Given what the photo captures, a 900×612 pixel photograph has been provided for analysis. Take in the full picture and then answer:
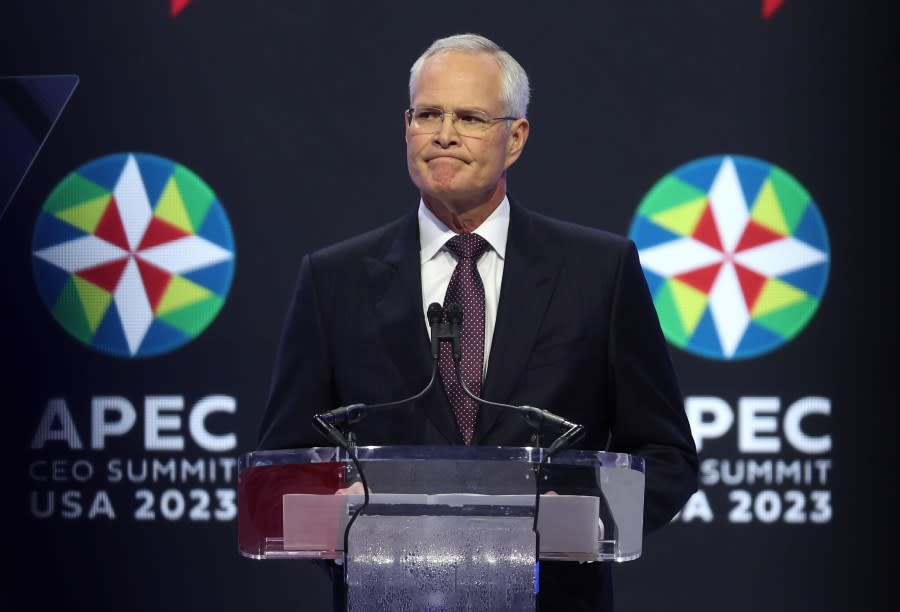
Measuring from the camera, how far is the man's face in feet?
8.15

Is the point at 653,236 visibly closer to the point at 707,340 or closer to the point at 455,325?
the point at 707,340

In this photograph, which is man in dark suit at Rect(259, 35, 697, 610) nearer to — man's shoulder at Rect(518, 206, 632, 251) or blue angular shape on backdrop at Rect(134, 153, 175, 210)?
man's shoulder at Rect(518, 206, 632, 251)

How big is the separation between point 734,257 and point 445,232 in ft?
5.38

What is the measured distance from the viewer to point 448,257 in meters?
2.56

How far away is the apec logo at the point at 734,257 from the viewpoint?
395cm

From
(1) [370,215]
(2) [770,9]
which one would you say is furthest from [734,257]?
(1) [370,215]

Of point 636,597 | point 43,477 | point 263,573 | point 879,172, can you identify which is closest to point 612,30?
point 879,172

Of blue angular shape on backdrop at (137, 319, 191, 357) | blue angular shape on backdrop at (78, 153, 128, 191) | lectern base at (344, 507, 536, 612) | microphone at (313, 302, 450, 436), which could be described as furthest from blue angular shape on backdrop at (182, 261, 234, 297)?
lectern base at (344, 507, 536, 612)

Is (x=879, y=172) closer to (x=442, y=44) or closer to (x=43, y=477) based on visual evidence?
(x=442, y=44)

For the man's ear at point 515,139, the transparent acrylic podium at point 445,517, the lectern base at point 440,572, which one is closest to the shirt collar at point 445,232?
the man's ear at point 515,139

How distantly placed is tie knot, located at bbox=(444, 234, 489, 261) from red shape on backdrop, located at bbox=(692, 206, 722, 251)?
158cm

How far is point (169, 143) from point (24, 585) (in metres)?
1.49

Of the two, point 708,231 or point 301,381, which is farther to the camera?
point 708,231

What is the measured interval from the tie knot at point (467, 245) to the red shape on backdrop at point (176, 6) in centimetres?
195
